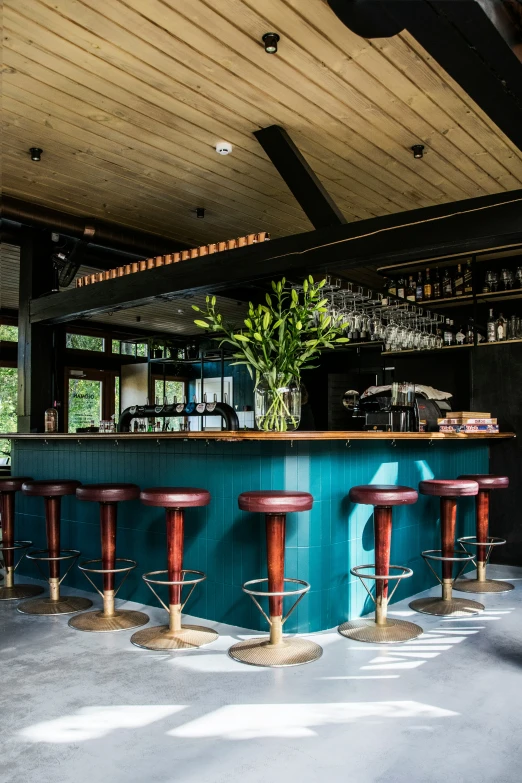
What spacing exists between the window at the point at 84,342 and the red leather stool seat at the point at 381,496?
7257 millimetres

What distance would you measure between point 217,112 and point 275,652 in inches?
126

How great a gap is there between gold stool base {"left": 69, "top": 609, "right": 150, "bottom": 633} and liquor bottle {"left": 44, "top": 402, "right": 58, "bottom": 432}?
220 cm

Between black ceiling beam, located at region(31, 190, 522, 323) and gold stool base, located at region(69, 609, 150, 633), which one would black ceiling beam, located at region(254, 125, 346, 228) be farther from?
gold stool base, located at region(69, 609, 150, 633)

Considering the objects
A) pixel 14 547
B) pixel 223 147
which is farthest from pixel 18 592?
pixel 223 147

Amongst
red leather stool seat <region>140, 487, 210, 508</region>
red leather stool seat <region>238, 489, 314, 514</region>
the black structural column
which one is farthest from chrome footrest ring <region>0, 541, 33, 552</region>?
red leather stool seat <region>238, 489, 314, 514</region>

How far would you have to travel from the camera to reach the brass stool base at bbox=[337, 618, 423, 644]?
3498 millimetres

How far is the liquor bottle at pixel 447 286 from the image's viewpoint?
682 centimetres

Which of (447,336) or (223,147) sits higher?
(223,147)

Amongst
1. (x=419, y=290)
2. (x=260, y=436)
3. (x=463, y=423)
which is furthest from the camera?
(x=419, y=290)

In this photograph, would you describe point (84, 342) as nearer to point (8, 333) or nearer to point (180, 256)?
point (8, 333)

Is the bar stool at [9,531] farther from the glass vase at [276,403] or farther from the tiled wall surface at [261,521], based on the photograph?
the glass vase at [276,403]

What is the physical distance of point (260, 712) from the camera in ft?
8.48

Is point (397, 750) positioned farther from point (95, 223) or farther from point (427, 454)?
point (95, 223)

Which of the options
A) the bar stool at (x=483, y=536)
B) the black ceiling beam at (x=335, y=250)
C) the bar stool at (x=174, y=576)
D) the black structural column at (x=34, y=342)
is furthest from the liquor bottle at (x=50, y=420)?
the bar stool at (x=483, y=536)
